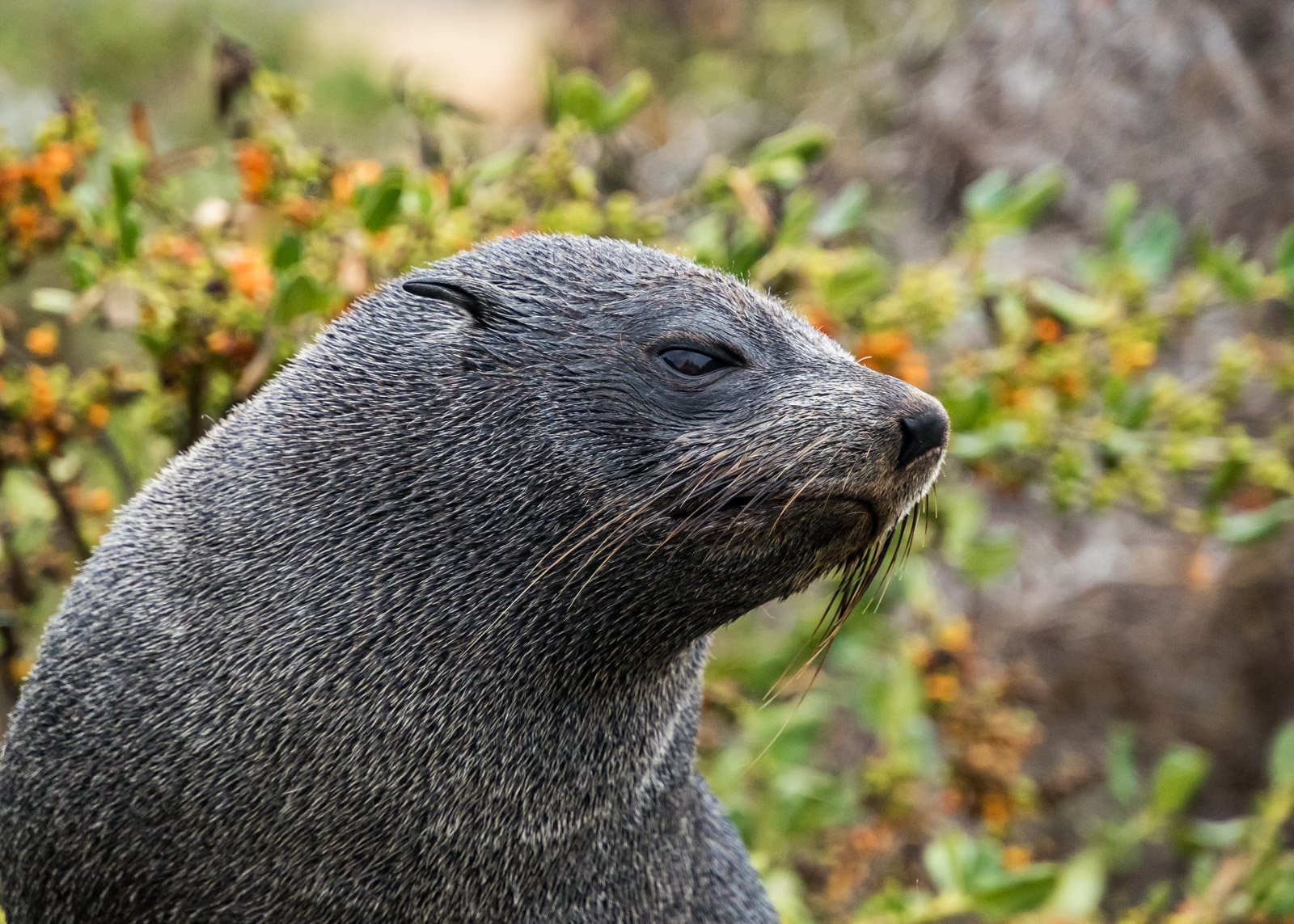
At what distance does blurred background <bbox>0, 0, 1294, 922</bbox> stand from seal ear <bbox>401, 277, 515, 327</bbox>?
0.62 m

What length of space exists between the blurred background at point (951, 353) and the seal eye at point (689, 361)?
14.9 inches

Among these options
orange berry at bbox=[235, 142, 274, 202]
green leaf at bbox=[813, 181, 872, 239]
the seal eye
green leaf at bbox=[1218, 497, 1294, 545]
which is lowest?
green leaf at bbox=[1218, 497, 1294, 545]

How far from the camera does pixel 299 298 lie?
2.35 metres

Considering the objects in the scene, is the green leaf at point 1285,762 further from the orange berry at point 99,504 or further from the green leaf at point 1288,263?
the orange berry at point 99,504

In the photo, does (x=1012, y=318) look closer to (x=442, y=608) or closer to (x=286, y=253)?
(x=286, y=253)

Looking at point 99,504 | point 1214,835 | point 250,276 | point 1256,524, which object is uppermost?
point 250,276

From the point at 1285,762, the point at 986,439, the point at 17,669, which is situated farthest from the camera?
the point at 1285,762

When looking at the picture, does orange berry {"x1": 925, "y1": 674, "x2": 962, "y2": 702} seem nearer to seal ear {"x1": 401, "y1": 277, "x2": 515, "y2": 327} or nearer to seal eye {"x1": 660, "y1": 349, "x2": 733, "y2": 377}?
seal eye {"x1": 660, "y1": 349, "x2": 733, "y2": 377}

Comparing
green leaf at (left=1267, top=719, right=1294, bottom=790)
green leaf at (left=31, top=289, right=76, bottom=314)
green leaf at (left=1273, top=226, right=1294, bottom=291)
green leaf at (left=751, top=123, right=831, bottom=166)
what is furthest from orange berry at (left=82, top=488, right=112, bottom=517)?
green leaf at (left=1267, top=719, right=1294, bottom=790)

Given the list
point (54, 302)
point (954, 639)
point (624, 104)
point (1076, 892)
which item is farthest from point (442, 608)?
point (1076, 892)

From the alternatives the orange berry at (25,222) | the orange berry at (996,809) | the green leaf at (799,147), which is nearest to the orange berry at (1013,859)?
the orange berry at (996,809)

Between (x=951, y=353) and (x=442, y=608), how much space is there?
259 cm

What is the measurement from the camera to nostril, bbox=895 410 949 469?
1.71 m

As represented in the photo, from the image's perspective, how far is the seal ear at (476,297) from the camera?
1810 mm
